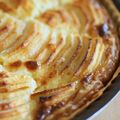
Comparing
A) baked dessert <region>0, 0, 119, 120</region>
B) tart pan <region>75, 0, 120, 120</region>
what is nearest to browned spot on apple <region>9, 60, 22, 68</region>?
baked dessert <region>0, 0, 119, 120</region>

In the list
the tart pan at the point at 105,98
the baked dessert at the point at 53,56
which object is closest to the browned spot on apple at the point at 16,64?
the baked dessert at the point at 53,56

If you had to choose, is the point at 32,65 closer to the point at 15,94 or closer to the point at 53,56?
the point at 53,56

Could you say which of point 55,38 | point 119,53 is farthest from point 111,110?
point 55,38

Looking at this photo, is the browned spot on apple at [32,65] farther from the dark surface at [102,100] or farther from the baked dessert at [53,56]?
the dark surface at [102,100]

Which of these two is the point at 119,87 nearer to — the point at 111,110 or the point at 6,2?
the point at 111,110

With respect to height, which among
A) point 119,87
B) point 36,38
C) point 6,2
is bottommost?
point 119,87

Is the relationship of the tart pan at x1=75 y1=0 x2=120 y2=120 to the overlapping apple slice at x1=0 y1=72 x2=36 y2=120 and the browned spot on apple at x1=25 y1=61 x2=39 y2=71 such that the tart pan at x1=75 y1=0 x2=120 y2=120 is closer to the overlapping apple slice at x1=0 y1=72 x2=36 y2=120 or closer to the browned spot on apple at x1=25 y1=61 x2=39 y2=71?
the overlapping apple slice at x1=0 y1=72 x2=36 y2=120
